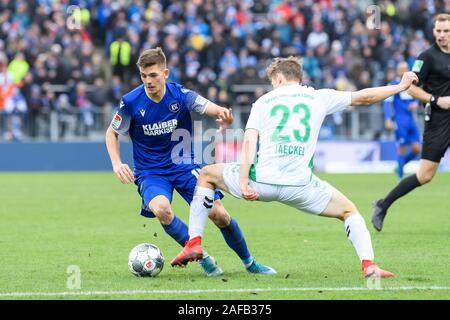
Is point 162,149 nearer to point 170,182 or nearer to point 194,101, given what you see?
point 170,182

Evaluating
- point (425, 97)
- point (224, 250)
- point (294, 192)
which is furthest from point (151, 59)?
point (425, 97)

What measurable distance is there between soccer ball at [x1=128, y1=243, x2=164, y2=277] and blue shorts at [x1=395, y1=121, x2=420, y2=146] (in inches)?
474

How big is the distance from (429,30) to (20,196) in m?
15.7

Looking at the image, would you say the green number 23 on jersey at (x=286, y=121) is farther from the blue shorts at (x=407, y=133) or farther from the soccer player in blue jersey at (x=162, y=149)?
the blue shorts at (x=407, y=133)

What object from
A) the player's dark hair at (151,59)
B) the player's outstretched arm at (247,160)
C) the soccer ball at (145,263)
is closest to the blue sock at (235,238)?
the soccer ball at (145,263)

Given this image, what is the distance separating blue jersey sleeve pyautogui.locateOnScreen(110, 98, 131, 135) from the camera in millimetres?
9328

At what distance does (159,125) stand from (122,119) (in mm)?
350

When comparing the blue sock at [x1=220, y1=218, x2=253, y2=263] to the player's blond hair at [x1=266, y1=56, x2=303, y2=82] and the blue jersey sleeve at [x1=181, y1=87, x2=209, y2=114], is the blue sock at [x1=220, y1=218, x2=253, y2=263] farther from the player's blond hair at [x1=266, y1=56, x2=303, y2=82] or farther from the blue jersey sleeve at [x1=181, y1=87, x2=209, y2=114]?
the player's blond hair at [x1=266, y1=56, x2=303, y2=82]

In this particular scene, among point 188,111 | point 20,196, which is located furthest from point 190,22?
point 188,111

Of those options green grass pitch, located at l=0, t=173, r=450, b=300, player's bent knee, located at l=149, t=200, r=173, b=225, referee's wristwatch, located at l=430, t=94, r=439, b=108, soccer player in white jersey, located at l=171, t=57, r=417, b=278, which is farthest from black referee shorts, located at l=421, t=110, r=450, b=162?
player's bent knee, located at l=149, t=200, r=173, b=225

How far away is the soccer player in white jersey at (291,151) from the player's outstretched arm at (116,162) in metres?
0.86

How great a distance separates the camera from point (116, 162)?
916 centimetres

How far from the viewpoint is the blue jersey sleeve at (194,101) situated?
9.30m

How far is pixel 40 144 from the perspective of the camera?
27.0m
